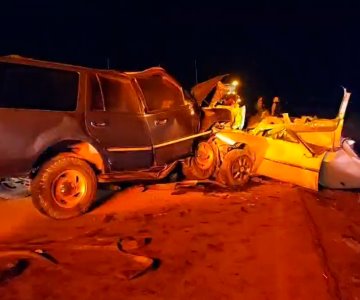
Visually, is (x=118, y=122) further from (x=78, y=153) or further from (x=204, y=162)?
(x=204, y=162)

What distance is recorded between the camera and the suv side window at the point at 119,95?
23.4 feet

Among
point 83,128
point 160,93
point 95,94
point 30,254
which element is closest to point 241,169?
point 160,93

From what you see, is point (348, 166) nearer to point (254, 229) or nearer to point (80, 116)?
point (254, 229)

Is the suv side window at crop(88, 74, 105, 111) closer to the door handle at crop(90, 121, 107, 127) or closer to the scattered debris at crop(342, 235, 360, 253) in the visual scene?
the door handle at crop(90, 121, 107, 127)

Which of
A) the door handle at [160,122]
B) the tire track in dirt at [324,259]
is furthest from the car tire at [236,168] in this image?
the tire track in dirt at [324,259]

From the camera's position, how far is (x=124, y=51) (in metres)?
28.4

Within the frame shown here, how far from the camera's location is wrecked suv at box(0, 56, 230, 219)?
607 centimetres

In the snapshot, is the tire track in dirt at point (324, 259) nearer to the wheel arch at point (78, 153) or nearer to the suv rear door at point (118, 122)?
the suv rear door at point (118, 122)

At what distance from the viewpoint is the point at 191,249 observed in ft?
16.9

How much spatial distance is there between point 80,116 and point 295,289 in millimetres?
3913

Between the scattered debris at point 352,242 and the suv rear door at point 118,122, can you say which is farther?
the suv rear door at point 118,122

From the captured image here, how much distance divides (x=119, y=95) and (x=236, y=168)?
2821 mm

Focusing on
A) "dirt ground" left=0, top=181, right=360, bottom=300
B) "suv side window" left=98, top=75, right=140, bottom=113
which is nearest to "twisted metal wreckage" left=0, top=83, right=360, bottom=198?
"dirt ground" left=0, top=181, right=360, bottom=300

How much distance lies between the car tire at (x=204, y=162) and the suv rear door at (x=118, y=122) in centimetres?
156
